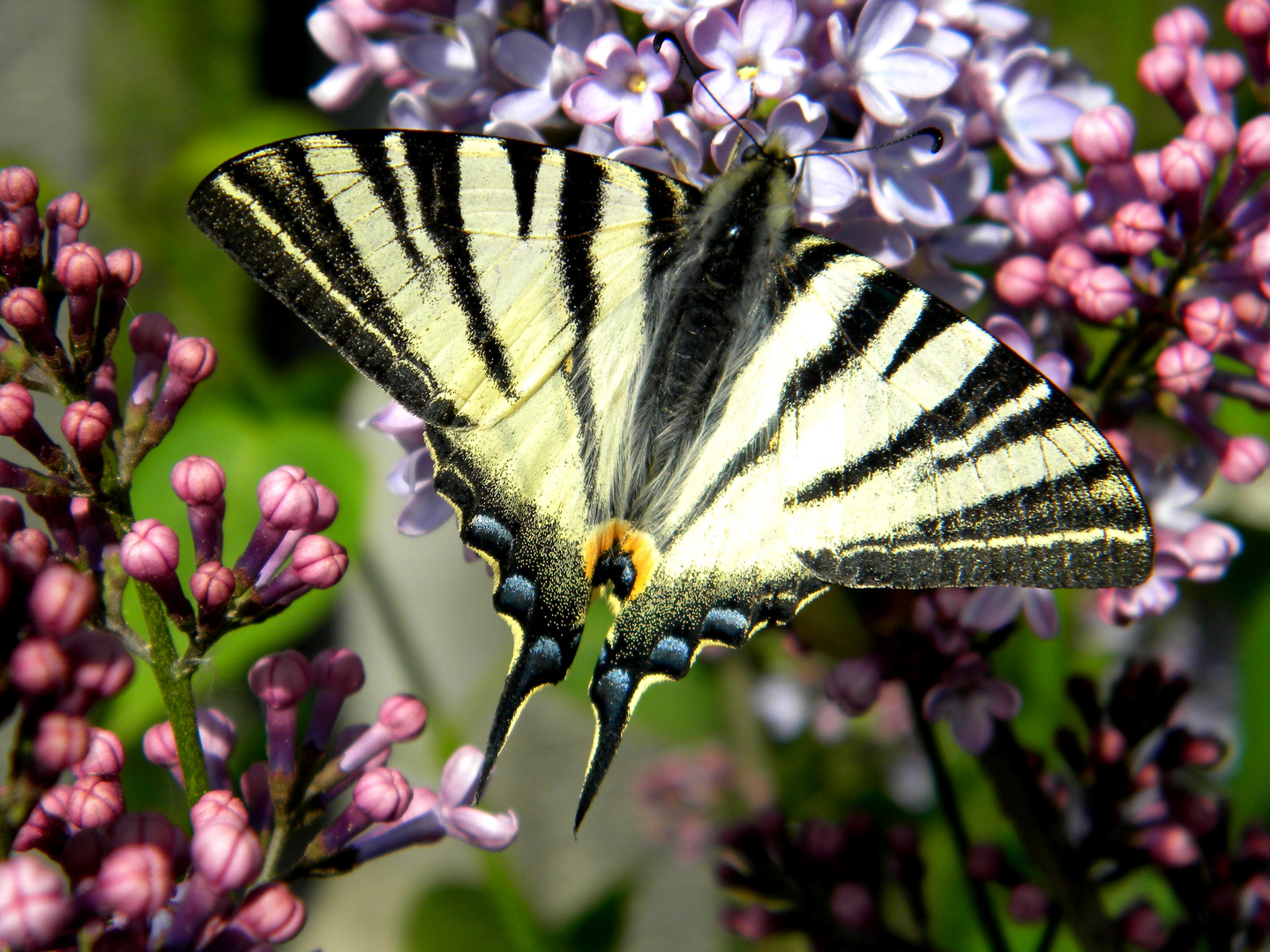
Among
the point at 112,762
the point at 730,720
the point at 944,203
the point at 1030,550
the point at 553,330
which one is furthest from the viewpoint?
the point at 730,720

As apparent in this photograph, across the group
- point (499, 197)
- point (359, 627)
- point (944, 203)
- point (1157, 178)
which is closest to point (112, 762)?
point (499, 197)

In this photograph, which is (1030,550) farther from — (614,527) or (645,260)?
(645,260)

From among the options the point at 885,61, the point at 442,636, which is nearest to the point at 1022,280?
the point at 885,61

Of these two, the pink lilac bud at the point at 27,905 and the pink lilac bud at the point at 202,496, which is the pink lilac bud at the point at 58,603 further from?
the pink lilac bud at the point at 202,496

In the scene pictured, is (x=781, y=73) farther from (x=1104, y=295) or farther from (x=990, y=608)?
(x=990, y=608)

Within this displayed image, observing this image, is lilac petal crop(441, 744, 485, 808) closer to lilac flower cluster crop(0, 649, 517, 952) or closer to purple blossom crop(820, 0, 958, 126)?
lilac flower cluster crop(0, 649, 517, 952)

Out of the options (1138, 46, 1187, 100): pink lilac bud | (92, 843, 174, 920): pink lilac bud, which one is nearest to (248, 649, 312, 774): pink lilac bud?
(92, 843, 174, 920): pink lilac bud
